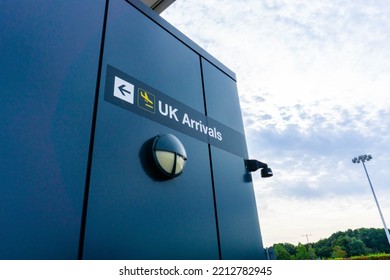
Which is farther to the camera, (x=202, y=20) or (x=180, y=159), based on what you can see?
(x=202, y=20)

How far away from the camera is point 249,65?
257 centimetres

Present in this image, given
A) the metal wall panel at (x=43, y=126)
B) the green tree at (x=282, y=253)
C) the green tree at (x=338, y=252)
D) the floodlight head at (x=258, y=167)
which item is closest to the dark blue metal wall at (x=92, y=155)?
the metal wall panel at (x=43, y=126)

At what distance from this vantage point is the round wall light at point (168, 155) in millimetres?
1086

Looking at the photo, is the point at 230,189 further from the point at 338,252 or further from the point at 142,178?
the point at 338,252

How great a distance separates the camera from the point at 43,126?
2.67 feet

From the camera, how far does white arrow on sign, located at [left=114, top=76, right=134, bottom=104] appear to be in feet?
3.61

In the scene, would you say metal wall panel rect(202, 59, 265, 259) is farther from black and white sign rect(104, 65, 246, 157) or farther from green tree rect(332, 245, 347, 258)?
green tree rect(332, 245, 347, 258)

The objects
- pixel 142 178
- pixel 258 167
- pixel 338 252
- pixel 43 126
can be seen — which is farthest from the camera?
pixel 338 252

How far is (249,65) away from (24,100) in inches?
85.5

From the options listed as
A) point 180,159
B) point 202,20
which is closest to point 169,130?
point 180,159

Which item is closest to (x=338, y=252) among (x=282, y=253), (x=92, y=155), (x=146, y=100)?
(x=282, y=253)

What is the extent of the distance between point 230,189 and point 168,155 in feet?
1.92

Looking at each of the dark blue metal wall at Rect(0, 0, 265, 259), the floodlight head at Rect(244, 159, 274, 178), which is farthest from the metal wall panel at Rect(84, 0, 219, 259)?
the floodlight head at Rect(244, 159, 274, 178)
